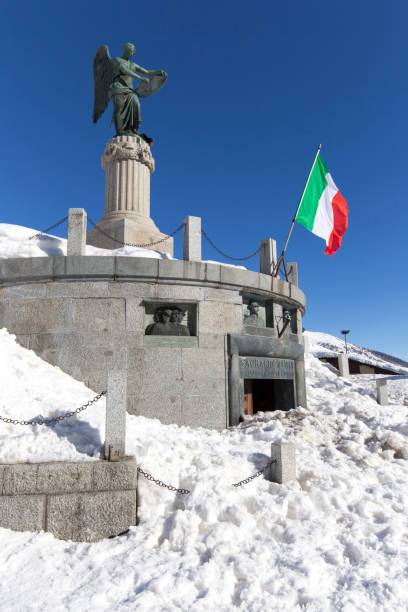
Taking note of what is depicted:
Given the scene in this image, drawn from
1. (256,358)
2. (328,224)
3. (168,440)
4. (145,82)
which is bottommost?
(168,440)

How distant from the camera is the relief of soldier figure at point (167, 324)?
804 centimetres

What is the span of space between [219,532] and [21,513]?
87.5 inches

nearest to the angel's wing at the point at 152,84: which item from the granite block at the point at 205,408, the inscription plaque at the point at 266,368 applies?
the inscription plaque at the point at 266,368

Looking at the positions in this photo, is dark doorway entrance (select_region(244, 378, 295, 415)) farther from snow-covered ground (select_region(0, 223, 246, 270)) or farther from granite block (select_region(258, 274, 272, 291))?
snow-covered ground (select_region(0, 223, 246, 270))

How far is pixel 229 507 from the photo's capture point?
4.55 metres

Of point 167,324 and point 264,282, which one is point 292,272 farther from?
point 167,324

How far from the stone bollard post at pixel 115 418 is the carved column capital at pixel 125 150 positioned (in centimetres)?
946

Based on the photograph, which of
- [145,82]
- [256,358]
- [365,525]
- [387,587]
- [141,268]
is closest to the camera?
[387,587]

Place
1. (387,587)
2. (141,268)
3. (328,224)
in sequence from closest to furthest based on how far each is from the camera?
(387,587) → (141,268) → (328,224)

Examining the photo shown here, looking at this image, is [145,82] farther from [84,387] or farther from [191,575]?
[191,575]

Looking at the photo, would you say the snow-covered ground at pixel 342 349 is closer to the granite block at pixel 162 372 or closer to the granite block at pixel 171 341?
the granite block at pixel 171 341

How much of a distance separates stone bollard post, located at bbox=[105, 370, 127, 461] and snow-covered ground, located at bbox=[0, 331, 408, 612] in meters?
0.26

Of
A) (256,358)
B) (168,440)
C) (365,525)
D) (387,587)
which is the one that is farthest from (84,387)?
(387,587)

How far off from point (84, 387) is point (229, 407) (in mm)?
2862
